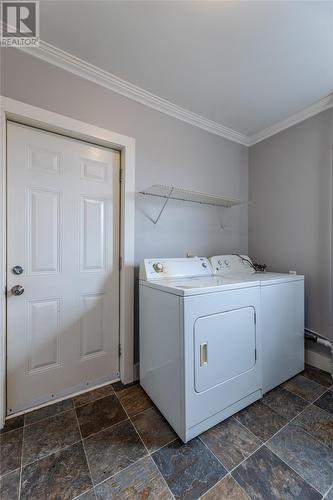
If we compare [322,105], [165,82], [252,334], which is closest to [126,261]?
[252,334]

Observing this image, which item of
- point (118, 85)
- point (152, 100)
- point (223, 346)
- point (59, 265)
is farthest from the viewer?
point (152, 100)

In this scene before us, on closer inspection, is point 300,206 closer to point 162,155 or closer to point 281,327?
point 281,327

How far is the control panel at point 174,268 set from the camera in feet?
5.48

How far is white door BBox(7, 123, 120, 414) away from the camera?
144 centimetres

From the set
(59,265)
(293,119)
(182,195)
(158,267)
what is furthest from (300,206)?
(59,265)

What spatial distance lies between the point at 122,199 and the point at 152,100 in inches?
36.8

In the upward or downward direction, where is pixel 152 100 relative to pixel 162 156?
upward

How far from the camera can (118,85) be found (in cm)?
170

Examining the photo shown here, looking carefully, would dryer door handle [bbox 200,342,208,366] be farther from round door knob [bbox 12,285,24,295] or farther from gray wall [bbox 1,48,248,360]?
round door knob [bbox 12,285,24,295]

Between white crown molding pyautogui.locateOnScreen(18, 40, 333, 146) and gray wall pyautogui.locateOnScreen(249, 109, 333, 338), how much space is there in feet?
0.26

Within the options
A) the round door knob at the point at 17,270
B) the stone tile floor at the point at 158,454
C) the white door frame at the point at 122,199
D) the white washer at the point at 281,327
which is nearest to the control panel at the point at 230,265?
the white washer at the point at 281,327

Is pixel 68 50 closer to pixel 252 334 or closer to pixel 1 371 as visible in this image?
pixel 1 371

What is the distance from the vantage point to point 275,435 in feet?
4.17

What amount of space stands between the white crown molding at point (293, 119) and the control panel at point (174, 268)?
64.2 inches
